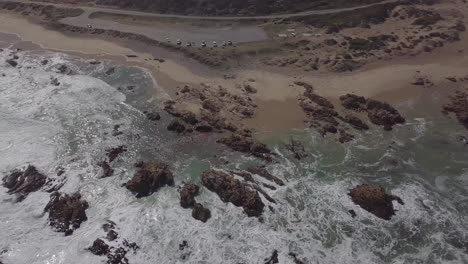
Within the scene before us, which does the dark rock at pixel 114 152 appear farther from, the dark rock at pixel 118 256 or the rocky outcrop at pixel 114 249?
the dark rock at pixel 118 256

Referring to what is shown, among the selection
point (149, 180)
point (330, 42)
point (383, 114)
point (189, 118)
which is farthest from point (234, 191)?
point (330, 42)

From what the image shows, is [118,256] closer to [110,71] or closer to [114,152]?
[114,152]

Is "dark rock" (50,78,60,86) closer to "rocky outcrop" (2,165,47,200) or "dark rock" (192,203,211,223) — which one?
"rocky outcrop" (2,165,47,200)

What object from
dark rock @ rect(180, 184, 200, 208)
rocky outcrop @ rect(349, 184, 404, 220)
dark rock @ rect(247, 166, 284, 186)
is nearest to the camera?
rocky outcrop @ rect(349, 184, 404, 220)

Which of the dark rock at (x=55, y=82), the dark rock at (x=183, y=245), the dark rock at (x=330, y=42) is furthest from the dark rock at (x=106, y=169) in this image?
the dark rock at (x=330, y=42)

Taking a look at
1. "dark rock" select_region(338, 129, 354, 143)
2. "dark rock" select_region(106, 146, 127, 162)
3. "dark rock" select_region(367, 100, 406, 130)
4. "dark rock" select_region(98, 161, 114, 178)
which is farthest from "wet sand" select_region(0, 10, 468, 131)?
"dark rock" select_region(98, 161, 114, 178)

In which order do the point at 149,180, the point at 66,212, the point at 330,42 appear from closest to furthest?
the point at 66,212 → the point at 149,180 → the point at 330,42
